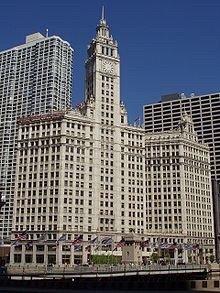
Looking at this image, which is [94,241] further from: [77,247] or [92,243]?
[77,247]

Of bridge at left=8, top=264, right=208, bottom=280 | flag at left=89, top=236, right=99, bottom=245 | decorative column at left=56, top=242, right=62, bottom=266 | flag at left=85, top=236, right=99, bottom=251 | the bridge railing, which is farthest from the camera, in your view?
decorative column at left=56, top=242, right=62, bottom=266

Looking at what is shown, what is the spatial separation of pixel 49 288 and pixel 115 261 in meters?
109

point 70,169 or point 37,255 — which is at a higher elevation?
point 70,169

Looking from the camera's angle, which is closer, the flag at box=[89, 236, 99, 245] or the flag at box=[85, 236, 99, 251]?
the flag at box=[89, 236, 99, 245]

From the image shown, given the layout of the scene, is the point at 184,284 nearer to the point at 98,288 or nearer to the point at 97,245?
the point at 98,288

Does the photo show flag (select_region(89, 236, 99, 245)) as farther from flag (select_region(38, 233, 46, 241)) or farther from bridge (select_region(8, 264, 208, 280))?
bridge (select_region(8, 264, 208, 280))

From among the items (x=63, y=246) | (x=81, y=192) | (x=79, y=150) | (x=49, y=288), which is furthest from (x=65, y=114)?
(x=49, y=288)

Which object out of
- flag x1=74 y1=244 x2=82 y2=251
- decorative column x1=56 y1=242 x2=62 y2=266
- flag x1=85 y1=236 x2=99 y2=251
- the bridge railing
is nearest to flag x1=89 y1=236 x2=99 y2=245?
flag x1=85 y1=236 x2=99 y2=251

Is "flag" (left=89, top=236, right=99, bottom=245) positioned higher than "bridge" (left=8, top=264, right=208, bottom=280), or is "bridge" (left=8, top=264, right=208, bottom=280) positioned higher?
"flag" (left=89, top=236, right=99, bottom=245)

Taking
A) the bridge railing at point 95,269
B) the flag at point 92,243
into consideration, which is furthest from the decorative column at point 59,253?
the bridge railing at point 95,269

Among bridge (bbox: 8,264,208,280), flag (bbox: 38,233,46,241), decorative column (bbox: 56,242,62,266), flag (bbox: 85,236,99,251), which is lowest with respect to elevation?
bridge (bbox: 8,264,208,280)

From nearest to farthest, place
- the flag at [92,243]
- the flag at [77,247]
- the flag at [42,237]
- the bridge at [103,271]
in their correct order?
the bridge at [103,271] < the flag at [77,247] < the flag at [42,237] < the flag at [92,243]

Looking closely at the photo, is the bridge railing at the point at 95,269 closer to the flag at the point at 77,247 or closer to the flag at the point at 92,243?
the flag at the point at 77,247

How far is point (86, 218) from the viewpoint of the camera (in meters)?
193
